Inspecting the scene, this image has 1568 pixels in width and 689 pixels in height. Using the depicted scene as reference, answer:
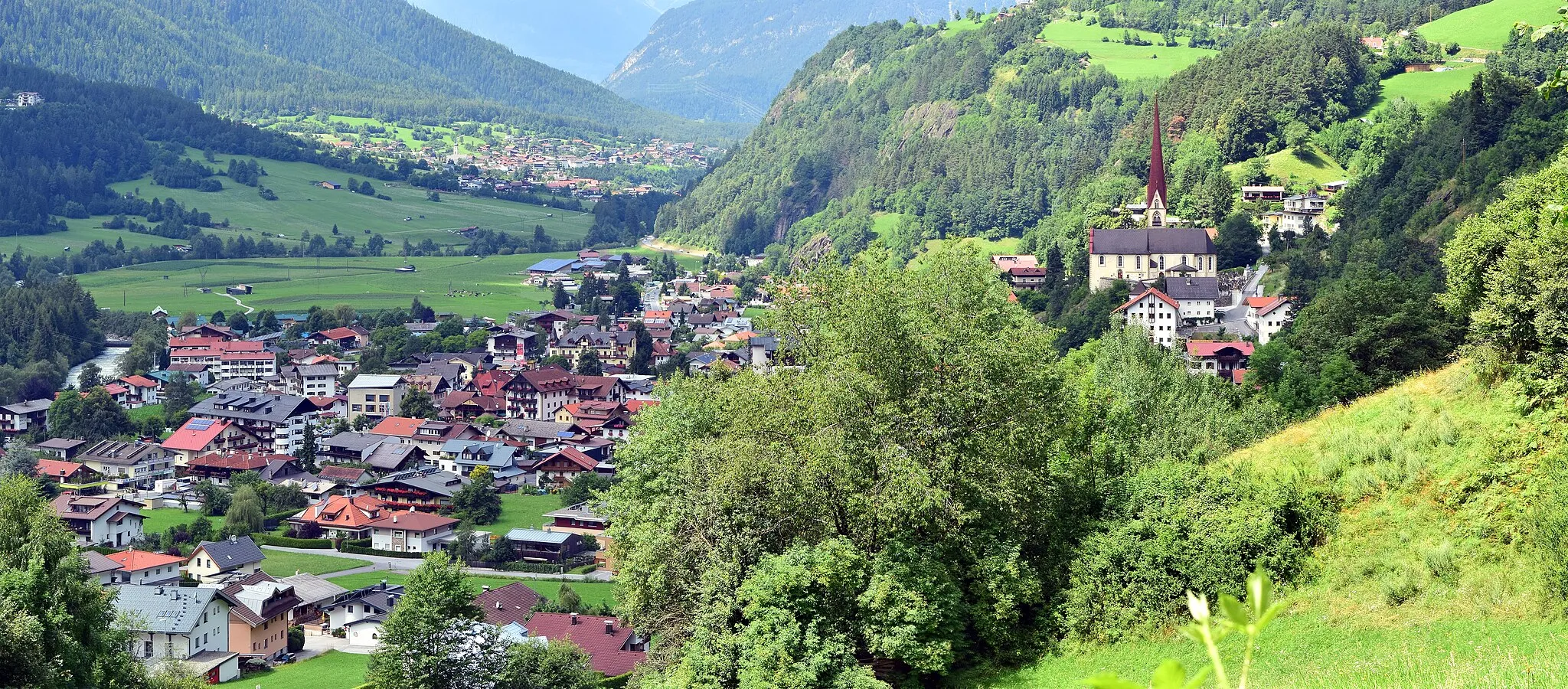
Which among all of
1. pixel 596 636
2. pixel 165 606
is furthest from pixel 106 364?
pixel 596 636

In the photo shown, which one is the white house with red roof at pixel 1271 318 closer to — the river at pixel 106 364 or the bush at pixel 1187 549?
the bush at pixel 1187 549

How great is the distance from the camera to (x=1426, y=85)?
89750 millimetres

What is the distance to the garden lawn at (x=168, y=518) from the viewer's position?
5307 centimetres

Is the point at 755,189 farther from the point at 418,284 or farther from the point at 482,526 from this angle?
the point at 482,526

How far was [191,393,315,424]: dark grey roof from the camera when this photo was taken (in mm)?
70312

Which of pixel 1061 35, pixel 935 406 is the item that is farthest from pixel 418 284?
pixel 935 406

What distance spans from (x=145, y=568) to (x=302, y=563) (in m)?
5.72

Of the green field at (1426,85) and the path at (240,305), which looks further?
the path at (240,305)

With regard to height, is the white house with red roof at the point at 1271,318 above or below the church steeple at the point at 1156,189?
below

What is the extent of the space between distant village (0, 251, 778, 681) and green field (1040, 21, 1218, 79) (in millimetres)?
40692

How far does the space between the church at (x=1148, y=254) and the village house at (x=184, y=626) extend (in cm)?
4138

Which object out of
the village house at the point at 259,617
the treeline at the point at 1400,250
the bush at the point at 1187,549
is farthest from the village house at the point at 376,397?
the bush at the point at 1187,549

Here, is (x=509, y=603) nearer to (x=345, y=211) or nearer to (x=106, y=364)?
(x=106, y=364)

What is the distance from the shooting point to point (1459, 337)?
102 ft
